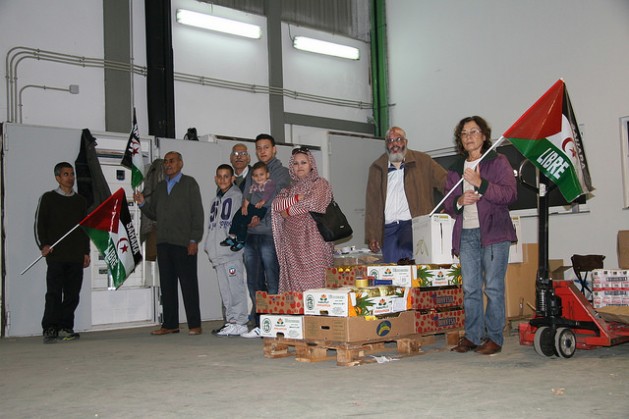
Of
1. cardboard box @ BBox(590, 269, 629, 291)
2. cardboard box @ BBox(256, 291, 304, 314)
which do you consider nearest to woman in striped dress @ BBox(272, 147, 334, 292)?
cardboard box @ BBox(256, 291, 304, 314)

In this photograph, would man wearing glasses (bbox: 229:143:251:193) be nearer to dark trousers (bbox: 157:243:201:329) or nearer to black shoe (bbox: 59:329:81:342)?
dark trousers (bbox: 157:243:201:329)

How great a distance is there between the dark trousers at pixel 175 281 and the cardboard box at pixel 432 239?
2358mm

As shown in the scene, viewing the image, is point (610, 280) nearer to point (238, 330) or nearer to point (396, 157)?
point (396, 157)

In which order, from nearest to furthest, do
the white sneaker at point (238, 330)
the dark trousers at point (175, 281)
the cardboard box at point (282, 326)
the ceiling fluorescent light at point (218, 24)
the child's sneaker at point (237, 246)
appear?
the cardboard box at point (282, 326) < the child's sneaker at point (237, 246) < the white sneaker at point (238, 330) < the dark trousers at point (175, 281) < the ceiling fluorescent light at point (218, 24)

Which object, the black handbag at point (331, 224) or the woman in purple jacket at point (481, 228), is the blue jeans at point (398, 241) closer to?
the black handbag at point (331, 224)

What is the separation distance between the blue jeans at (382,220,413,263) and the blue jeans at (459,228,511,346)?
1002mm

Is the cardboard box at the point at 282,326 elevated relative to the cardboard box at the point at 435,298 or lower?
lower

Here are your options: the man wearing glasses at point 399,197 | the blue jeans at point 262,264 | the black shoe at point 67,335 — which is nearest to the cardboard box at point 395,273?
the man wearing glasses at point 399,197

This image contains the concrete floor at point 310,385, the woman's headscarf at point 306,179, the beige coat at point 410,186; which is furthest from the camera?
the beige coat at point 410,186

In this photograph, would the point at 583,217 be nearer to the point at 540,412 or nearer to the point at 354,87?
the point at 354,87

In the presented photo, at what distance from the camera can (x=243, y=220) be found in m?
6.18

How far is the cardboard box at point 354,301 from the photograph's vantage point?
→ 4.65 meters

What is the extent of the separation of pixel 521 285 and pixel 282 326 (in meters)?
2.64

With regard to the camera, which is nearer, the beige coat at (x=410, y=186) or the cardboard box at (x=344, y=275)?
the cardboard box at (x=344, y=275)
